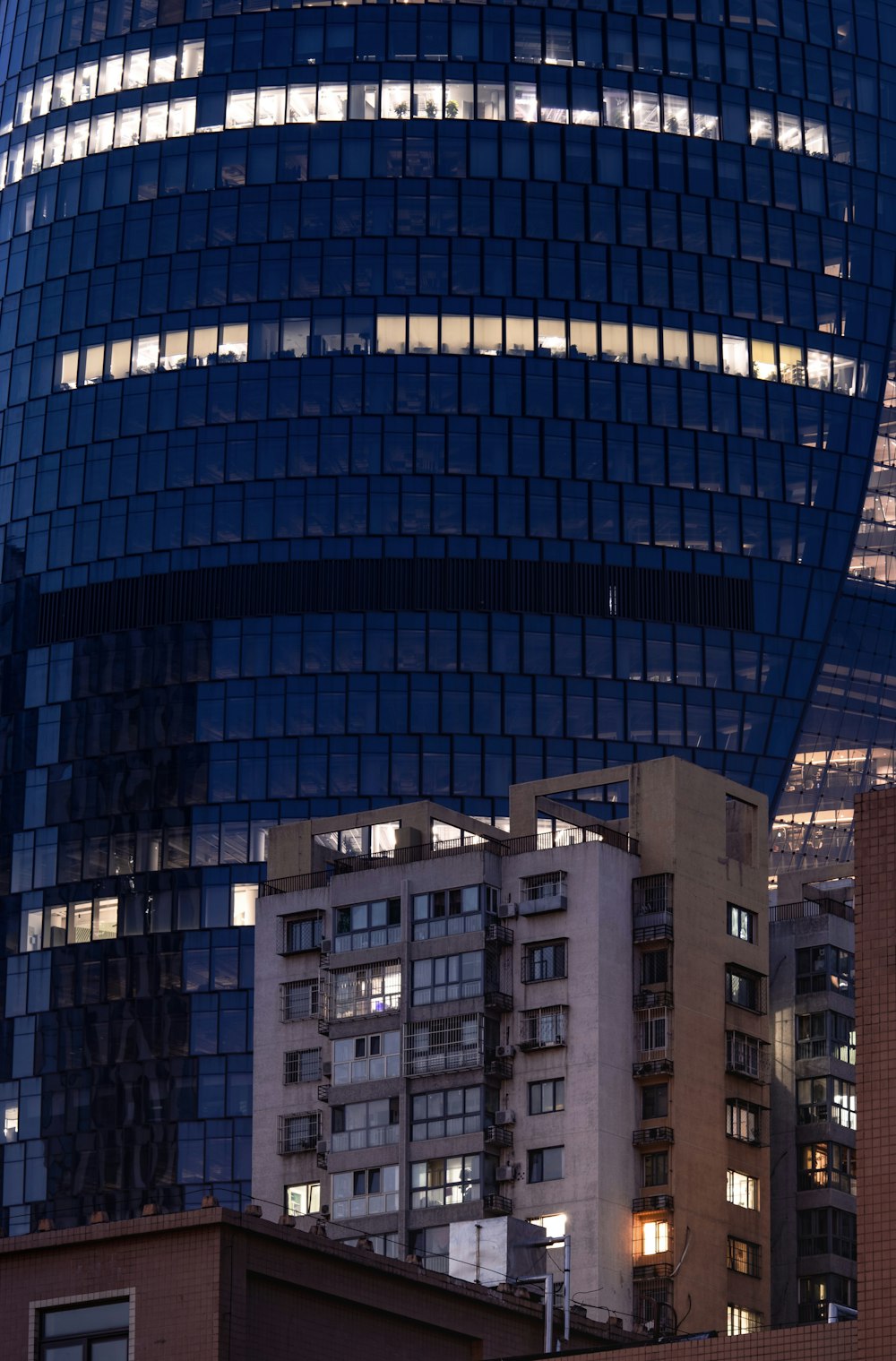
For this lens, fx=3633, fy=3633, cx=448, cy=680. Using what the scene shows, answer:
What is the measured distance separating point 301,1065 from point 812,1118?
24268mm

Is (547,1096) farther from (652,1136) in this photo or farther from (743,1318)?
(743,1318)

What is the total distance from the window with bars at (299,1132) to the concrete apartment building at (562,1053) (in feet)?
0.50

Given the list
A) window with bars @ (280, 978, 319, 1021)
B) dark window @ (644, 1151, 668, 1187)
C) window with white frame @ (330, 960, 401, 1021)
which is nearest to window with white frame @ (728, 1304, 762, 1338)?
dark window @ (644, 1151, 668, 1187)

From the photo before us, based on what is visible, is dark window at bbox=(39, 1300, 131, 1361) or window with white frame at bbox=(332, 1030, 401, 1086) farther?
window with white frame at bbox=(332, 1030, 401, 1086)

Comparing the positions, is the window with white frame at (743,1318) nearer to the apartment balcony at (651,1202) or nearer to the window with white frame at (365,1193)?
the apartment balcony at (651,1202)

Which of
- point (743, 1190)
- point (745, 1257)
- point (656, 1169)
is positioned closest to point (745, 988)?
point (743, 1190)

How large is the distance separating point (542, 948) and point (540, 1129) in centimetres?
826

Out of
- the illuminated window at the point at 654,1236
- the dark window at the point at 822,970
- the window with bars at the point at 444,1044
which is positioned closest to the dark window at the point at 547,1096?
the window with bars at the point at 444,1044

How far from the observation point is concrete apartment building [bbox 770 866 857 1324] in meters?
167

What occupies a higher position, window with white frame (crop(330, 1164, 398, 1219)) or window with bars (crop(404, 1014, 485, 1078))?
window with bars (crop(404, 1014, 485, 1078))

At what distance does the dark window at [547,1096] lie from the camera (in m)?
162

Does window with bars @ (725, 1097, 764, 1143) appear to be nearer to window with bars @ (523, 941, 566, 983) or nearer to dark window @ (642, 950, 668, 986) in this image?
dark window @ (642, 950, 668, 986)

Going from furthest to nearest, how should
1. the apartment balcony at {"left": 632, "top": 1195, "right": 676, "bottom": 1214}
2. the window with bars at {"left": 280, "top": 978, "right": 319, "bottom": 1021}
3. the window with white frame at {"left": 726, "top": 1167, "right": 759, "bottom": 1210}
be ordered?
the window with bars at {"left": 280, "top": 978, "right": 319, "bottom": 1021} → the window with white frame at {"left": 726, "top": 1167, "right": 759, "bottom": 1210} → the apartment balcony at {"left": 632, "top": 1195, "right": 676, "bottom": 1214}

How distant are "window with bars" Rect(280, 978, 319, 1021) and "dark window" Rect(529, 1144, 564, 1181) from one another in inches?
613
